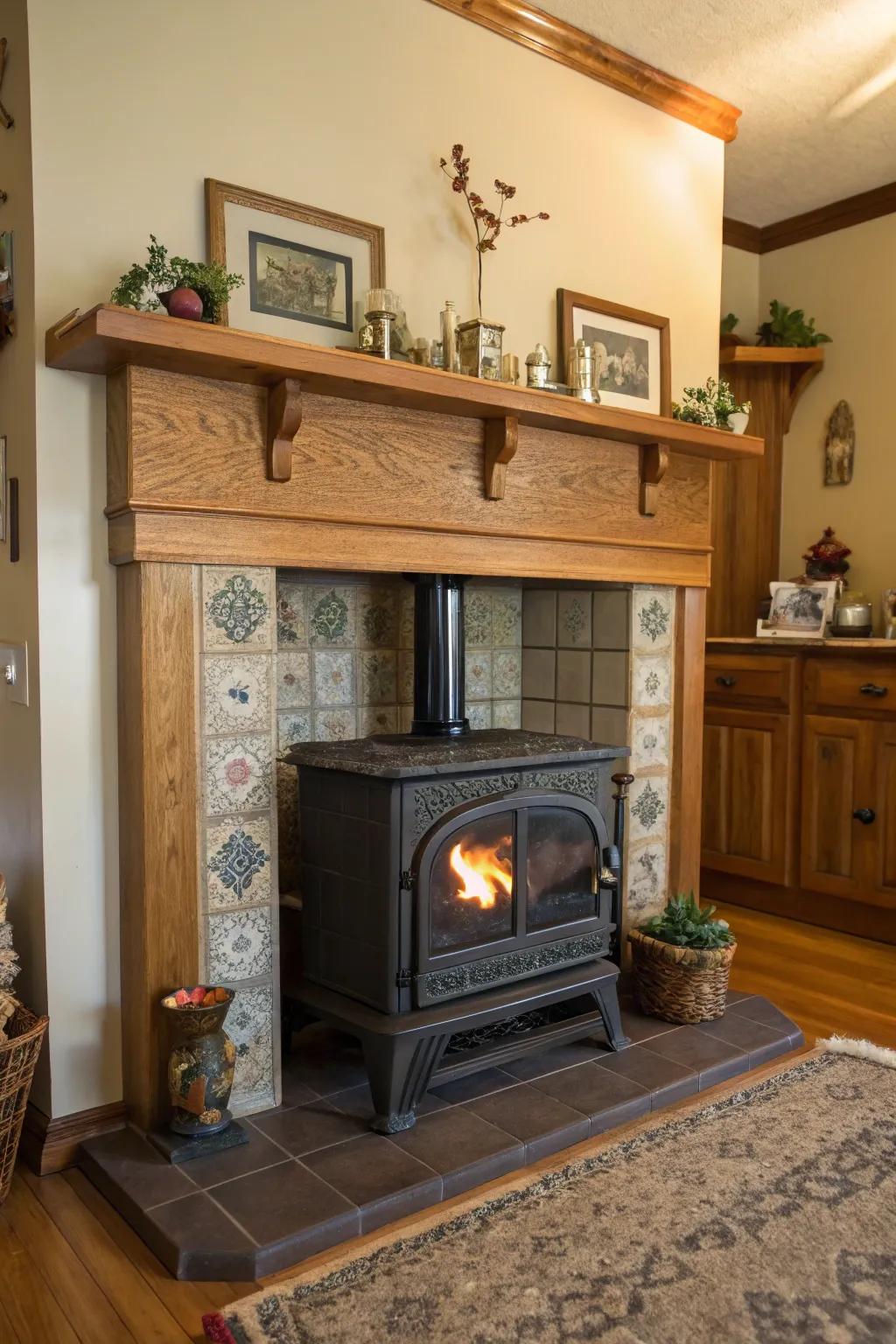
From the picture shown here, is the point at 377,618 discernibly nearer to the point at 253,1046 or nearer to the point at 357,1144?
the point at 253,1046

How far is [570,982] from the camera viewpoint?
2365 mm

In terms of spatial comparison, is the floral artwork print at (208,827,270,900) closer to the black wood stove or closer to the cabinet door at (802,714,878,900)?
the black wood stove

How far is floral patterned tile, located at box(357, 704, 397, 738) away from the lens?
2.74 meters

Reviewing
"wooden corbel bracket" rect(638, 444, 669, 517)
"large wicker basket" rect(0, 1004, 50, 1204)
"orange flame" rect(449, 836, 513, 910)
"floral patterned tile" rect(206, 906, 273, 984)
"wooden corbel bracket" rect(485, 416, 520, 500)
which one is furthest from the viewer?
"wooden corbel bracket" rect(638, 444, 669, 517)

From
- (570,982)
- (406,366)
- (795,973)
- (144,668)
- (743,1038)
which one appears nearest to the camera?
(144,668)

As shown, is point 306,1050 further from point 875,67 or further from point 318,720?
point 875,67

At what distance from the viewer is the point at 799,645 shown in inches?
144

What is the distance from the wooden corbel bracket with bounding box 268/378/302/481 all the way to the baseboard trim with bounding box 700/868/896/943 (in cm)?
260

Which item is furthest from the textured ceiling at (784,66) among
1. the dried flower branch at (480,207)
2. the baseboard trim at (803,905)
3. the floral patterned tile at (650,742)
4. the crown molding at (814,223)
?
the baseboard trim at (803,905)

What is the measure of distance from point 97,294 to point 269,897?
125cm

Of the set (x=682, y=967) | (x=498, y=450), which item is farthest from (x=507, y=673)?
(x=682, y=967)

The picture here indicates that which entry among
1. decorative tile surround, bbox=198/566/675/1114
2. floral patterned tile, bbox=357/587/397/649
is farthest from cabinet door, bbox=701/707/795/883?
floral patterned tile, bbox=357/587/397/649

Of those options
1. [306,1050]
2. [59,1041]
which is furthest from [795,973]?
[59,1041]

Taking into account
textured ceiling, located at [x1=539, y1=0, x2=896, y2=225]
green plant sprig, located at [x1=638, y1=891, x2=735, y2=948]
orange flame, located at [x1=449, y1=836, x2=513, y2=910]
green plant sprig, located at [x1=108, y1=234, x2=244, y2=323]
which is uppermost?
textured ceiling, located at [x1=539, y1=0, x2=896, y2=225]
